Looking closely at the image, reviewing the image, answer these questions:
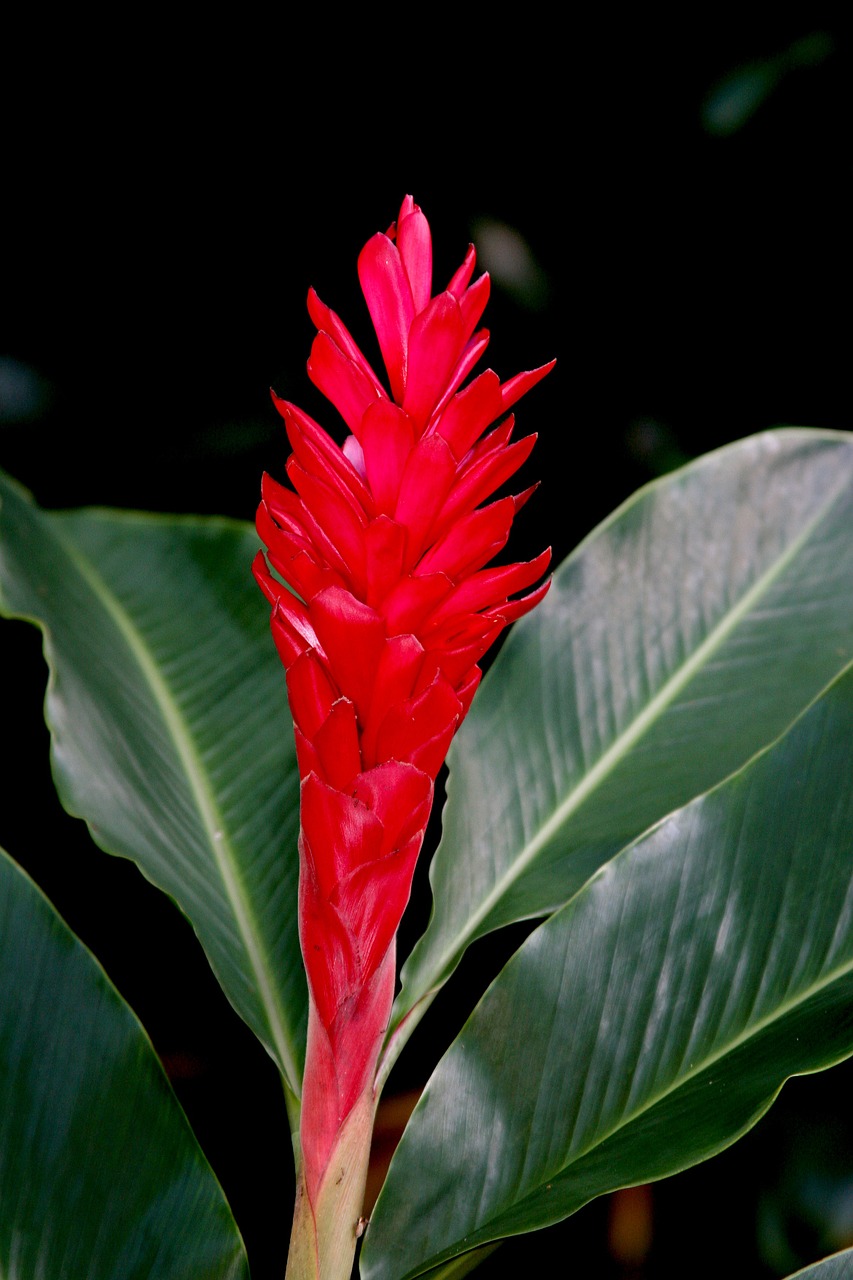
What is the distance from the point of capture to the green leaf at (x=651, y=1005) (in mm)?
556

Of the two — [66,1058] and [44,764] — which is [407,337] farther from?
[44,764]

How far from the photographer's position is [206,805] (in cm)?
74

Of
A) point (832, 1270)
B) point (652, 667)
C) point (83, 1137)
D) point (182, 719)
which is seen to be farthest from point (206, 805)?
point (832, 1270)

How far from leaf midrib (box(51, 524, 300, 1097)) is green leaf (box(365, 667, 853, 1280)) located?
0.36 ft

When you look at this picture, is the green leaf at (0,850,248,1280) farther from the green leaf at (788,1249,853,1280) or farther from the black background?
the black background

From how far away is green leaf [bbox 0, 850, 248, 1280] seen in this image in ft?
1.72

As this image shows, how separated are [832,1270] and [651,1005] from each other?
150 mm

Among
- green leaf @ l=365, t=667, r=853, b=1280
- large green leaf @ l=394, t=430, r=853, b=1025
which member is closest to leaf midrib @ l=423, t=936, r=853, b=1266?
green leaf @ l=365, t=667, r=853, b=1280

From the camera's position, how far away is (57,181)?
1209mm

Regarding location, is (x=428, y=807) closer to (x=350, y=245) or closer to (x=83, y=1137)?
(x=83, y=1137)

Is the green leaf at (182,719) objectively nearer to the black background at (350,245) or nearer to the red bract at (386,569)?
the red bract at (386,569)

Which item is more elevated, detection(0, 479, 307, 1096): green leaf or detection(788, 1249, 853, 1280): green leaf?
detection(0, 479, 307, 1096): green leaf

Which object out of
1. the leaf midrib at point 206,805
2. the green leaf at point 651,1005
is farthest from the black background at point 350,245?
the green leaf at point 651,1005

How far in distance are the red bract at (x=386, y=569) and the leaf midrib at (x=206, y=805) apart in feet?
0.58
